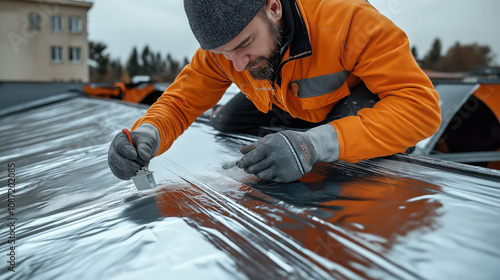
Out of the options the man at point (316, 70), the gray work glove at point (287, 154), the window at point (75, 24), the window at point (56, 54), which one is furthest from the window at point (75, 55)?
the gray work glove at point (287, 154)

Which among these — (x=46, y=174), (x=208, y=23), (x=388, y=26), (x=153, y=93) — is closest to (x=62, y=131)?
(x=46, y=174)

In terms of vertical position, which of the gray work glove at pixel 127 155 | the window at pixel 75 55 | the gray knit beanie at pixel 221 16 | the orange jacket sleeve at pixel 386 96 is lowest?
the window at pixel 75 55

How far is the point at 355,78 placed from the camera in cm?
114

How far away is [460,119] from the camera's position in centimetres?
229

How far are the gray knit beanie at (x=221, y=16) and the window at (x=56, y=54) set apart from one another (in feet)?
43.7

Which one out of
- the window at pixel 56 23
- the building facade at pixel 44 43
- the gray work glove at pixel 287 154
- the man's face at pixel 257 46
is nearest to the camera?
the gray work glove at pixel 287 154

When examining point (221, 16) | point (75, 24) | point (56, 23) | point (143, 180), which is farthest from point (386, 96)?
point (75, 24)

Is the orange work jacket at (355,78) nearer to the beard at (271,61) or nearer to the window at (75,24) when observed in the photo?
the beard at (271,61)

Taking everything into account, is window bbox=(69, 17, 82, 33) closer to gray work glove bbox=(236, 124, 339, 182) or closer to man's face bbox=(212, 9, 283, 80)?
man's face bbox=(212, 9, 283, 80)

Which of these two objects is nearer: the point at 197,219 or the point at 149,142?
the point at 197,219

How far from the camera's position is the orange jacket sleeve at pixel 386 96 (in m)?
0.86

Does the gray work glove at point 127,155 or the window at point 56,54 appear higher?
the gray work glove at point 127,155

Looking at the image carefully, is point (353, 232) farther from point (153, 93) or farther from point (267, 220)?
point (153, 93)

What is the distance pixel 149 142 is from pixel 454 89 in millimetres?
2091
